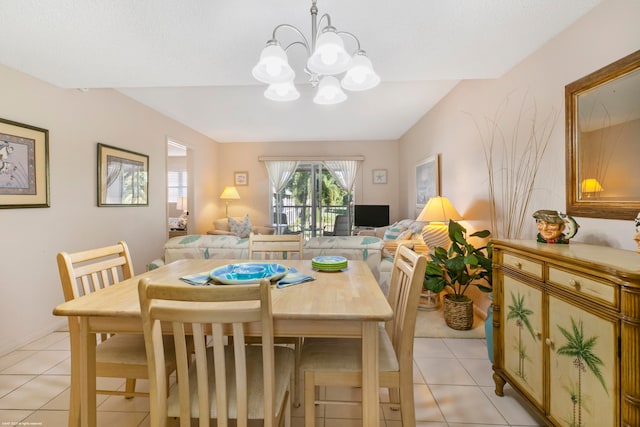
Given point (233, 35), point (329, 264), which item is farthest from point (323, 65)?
point (329, 264)

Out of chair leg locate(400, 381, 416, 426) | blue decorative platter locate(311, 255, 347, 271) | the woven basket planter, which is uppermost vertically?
blue decorative platter locate(311, 255, 347, 271)

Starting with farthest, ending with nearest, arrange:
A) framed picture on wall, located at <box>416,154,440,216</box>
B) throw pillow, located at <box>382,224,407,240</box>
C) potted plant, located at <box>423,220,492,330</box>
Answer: framed picture on wall, located at <box>416,154,440,216</box> → throw pillow, located at <box>382,224,407,240</box> → potted plant, located at <box>423,220,492,330</box>

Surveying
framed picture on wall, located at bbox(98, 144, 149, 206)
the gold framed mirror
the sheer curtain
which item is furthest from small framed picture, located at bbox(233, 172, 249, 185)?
the gold framed mirror

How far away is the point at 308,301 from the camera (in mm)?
1140

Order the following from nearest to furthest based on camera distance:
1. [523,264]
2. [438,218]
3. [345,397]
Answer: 1. [523,264]
2. [345,397]
3. [438,218]

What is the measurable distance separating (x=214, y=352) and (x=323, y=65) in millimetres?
1347

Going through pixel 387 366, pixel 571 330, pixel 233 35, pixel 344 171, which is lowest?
pixel 387 366

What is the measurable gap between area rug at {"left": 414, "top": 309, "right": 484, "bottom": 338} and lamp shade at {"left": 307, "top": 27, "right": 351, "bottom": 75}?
2177 millimetres

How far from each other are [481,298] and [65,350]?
3.58 meters

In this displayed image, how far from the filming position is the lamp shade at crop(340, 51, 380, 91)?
1522 millimetres

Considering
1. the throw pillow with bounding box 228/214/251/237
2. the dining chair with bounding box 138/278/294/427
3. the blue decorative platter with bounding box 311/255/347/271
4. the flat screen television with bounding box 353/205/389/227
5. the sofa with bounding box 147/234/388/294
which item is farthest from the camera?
the flat screen television with bounding box 353/205/389/227

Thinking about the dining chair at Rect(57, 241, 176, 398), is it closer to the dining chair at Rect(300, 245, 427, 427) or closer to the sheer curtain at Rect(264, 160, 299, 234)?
the dining chair at Rect(300, 245, 427, 427)

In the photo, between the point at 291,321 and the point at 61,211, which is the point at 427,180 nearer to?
the point at 291,321

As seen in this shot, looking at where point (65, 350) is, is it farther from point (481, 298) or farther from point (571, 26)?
point (571, 26)
